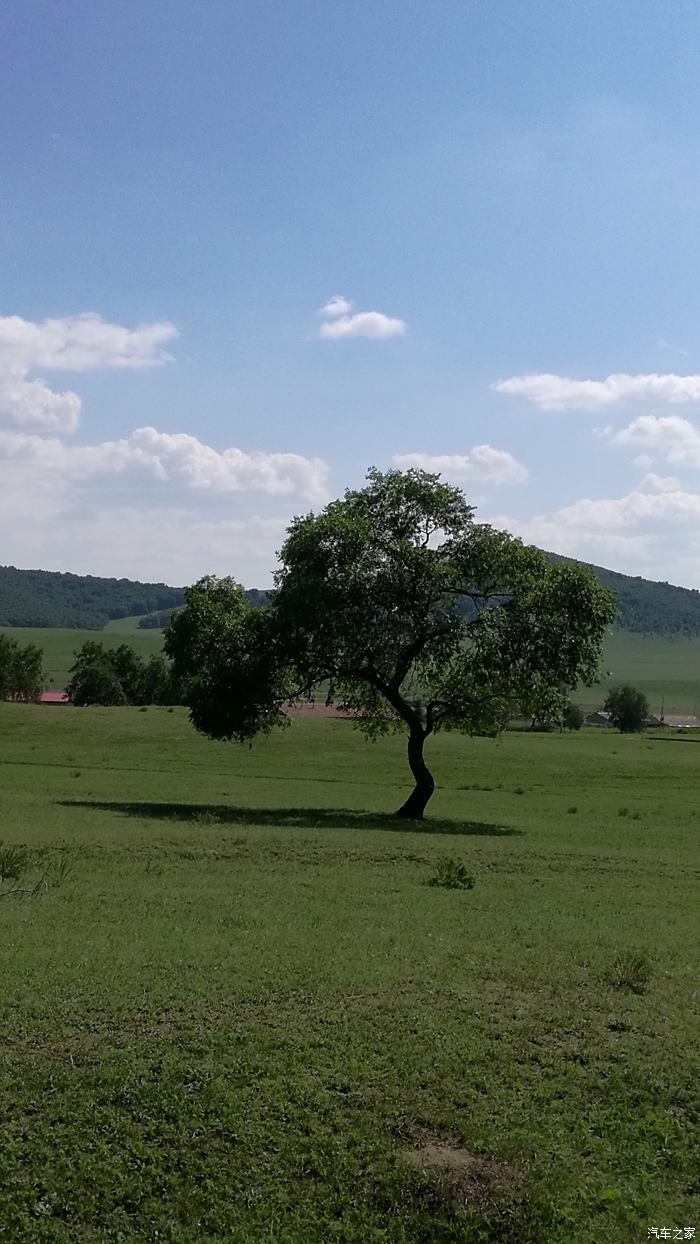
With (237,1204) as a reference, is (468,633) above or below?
above

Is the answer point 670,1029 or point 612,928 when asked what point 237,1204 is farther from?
point 612,928

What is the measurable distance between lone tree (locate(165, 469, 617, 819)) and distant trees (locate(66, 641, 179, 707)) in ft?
285

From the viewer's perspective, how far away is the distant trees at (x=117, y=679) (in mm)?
127125

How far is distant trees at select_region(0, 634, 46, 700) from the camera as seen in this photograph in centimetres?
13138

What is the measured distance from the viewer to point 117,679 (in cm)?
13188

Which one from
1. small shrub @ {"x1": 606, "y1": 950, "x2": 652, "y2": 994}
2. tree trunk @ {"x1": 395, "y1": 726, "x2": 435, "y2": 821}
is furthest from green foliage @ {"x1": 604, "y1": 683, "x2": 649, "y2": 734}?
small shrub @ {"x1": 606, "y1": 950, "x2": 652, "y2": 994}

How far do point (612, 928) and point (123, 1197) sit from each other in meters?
9.82

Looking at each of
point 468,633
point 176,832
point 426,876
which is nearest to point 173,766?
point 468,633

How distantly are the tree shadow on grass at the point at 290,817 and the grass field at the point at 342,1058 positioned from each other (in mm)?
9173

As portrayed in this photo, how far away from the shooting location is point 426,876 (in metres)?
21.4

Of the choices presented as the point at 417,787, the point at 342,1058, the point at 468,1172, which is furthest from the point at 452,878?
the point at 417,787
